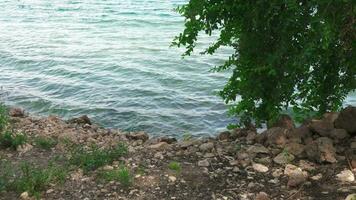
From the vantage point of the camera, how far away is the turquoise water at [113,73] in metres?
11.8

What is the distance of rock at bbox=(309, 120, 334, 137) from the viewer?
6820 mm

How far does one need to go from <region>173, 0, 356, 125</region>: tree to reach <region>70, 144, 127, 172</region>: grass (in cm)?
188

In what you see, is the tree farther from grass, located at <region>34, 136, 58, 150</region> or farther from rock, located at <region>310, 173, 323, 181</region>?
grass, located at <region>34, 136, 58, 150</region>

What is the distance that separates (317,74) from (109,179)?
314cm

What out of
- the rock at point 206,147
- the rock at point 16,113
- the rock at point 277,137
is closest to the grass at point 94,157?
the rock at point 206,147

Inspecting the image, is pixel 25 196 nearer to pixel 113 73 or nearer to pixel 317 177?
pixel 317 177

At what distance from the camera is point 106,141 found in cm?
856

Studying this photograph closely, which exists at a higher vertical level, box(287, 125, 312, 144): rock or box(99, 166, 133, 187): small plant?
box(287, 125, 312, 144): rock

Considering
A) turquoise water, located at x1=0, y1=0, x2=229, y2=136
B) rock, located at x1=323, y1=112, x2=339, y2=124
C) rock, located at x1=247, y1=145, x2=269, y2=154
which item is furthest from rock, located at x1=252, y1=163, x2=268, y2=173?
turquoise water, located at x1=0, y1=0, x2=229, y2=136

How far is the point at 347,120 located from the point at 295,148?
0.85 meters

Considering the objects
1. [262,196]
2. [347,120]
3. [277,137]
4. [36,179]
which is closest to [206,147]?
[277,137]

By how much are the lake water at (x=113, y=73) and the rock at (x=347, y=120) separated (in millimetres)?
4055

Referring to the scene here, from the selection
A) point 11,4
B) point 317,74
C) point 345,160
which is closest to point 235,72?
point 317,74

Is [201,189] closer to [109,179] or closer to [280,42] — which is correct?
[109,179]
